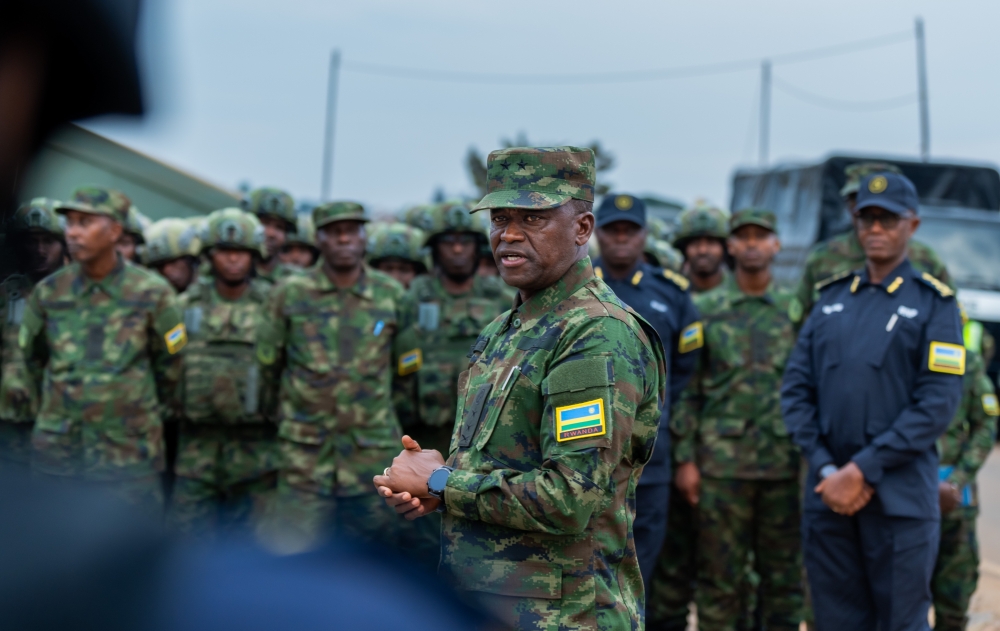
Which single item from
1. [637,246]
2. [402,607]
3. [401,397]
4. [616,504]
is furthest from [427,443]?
[402,607]

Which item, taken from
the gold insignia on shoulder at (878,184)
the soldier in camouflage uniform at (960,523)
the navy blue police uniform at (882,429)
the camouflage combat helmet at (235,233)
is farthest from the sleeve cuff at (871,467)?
the camouflage combat helmet at (235,233)

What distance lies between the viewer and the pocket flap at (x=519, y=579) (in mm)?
2580

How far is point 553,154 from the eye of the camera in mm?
2740

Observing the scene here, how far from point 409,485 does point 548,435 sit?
0.41 m

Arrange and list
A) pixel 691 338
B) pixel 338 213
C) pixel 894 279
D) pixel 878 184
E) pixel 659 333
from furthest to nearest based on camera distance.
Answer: pixel 338 213 < pixel 691 338 < pixel 659 333 < pixel 878 184 < pixel 894 279

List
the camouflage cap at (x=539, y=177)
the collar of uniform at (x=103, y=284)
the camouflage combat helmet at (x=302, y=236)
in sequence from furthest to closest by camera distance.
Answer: the camouflage combat helmet at (x=302, y=236)
the collar of uniform at (x=103, y=284)
the camouflage cap at (x=539, y=177)

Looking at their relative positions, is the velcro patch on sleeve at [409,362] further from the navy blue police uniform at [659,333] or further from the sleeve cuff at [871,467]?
the sleeve cuff at [871,467]

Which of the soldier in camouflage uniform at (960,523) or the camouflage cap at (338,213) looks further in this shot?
the camouflage cap at (338,213)

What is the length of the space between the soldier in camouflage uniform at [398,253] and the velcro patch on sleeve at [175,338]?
2.23 meters

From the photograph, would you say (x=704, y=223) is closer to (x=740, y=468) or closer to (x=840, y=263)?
(x=840, y=263)

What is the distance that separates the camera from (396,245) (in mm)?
7836

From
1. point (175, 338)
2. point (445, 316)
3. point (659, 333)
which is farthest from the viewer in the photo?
point (445, 316)

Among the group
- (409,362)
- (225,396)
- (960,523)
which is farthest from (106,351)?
(960,523)

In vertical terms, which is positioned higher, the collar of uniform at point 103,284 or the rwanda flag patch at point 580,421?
the collar of uniform at point 103,284
